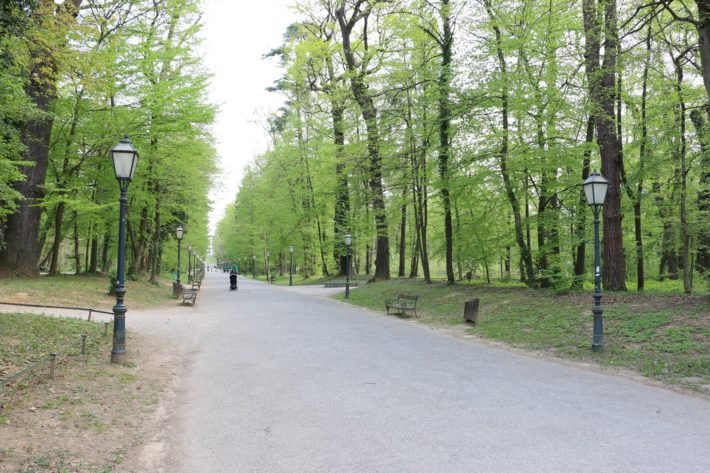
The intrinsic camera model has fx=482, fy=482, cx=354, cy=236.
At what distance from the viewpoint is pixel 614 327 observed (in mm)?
10445

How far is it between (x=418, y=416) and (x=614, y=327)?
7.07 m

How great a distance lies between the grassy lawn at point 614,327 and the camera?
807 cm

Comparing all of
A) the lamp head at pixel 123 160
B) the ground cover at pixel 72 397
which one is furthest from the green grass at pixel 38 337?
the lamp head at pixel 123 160

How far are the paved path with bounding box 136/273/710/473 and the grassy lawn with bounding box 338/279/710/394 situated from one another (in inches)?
42.1

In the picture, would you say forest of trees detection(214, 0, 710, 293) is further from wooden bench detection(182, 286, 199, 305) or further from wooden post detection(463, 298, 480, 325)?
wooden bench detection(182, 286, 199, 305)

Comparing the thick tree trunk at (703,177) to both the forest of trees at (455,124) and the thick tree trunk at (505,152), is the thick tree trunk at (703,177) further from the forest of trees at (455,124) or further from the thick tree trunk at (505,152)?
A: the thick tree trunk at (505,152)

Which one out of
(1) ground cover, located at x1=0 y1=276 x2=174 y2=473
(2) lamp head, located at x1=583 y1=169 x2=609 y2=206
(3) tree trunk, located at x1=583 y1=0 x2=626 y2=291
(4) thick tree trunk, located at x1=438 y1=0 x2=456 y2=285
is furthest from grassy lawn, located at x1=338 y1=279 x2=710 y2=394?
(1) ground cover, located at x1=0 y1=276 x2=174 y2=473

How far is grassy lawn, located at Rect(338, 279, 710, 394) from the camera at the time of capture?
26.5ft

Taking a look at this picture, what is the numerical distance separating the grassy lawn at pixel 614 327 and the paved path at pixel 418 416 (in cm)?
107

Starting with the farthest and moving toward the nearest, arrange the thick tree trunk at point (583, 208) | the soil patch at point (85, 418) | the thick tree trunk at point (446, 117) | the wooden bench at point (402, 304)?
1. the thick tree trunk at point (446, 117)
2. the wooden bench at point (402, 304)
3. the thick tree trunk at point (583, 208)
4. the soil patch at point (85, 418)

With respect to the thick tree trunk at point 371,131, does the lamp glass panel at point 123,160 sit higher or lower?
lower

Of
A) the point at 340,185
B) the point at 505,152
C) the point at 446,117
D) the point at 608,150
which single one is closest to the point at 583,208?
the point at 608,150

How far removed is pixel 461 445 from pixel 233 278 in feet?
96.8

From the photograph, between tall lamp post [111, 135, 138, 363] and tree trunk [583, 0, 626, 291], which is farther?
tree trunk [583, 0, 626, 291]
